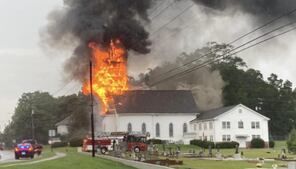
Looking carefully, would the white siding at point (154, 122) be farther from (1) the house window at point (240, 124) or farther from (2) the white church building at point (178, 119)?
(1) the house window at point (240, 124)

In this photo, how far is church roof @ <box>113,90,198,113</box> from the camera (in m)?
116

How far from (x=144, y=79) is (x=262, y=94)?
95.4 feet

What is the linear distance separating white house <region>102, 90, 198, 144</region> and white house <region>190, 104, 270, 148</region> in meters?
9.48

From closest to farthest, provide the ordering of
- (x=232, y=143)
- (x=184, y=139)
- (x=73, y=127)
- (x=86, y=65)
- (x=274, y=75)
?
(x=86, y=65)
(x=232, y=143)
(x=184, y=139)
(x=73, y=127)
(x=274, y=75)

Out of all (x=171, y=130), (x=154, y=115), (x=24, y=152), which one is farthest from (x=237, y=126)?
(x=24, y=152)

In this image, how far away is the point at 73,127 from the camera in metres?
124

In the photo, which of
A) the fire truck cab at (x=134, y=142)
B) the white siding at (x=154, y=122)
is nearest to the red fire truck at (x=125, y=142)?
the fire truck cab at (x=134, y=142)

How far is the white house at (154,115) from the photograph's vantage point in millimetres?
113188

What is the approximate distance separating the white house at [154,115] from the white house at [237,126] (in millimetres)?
9479

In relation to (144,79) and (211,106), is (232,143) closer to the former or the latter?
(211,106)

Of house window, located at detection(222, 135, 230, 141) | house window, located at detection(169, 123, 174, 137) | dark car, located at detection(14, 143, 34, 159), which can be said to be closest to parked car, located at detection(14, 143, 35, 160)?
dark car, located at detection(14, 143, 34, 159)

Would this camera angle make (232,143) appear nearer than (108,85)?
No

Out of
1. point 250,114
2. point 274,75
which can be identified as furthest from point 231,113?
point 274,75

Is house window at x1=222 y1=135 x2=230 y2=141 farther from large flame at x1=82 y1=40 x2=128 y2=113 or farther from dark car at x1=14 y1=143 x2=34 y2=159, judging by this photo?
dark car at x1=14 y1=143 x2=34 y2=159
